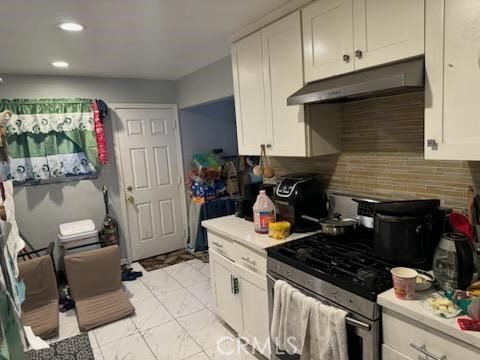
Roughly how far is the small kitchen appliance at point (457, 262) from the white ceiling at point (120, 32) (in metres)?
1.60

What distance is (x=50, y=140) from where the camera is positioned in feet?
11.6

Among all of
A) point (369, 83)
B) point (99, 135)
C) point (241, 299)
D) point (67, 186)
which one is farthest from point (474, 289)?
point (67, 186)

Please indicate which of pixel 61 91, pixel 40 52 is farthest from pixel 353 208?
pixel 61 91

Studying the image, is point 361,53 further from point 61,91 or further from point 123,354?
point 61,91

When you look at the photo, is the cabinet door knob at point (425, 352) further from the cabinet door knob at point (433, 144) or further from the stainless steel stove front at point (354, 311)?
the cabinet door knob at point (433, 144)

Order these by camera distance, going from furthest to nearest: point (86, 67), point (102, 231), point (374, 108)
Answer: point (102, 231) → point (86, 67) → point (374, 108)

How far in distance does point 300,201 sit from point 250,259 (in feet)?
1.60

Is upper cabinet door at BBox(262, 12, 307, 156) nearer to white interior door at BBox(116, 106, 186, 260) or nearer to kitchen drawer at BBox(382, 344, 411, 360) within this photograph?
kitchen drawer at BBox(382, 344, 411, 360)

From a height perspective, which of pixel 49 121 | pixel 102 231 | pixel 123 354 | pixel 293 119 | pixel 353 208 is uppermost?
pixel 49 121

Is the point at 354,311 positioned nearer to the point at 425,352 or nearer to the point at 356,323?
the point at 356,323

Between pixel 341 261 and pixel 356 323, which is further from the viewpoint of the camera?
pixel 341 261

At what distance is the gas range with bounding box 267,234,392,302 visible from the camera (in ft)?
4.56

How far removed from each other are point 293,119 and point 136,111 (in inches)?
101

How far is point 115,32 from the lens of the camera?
2.28m
